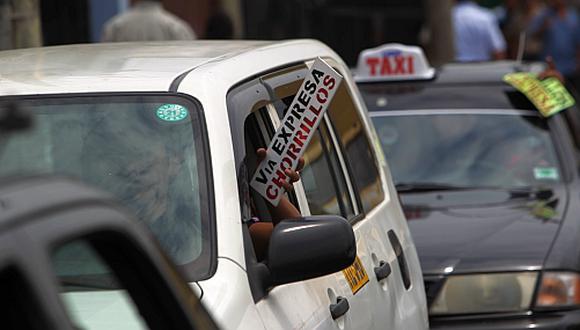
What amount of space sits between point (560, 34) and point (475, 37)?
2411 mm

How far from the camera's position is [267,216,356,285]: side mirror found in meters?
3.12

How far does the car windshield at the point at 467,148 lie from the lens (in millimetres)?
7246

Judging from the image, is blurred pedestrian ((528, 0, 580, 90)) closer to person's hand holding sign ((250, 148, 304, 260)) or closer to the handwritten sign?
the handwritten sign

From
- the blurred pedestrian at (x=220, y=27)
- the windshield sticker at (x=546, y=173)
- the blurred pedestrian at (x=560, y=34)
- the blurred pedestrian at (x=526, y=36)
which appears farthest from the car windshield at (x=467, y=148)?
the blurred pedestrian at (x=560, y=34)

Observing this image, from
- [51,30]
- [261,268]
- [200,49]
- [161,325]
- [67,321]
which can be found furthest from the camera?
[51,30]

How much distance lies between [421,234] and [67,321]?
16.1ft

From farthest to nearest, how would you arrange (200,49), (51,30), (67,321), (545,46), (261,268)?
(545,46)
(51,30)
(200,49)
(261,268)
(67,321)

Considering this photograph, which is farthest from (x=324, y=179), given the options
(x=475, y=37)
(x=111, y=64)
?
(x=475, y=37)

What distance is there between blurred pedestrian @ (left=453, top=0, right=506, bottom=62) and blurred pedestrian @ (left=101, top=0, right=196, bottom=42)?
495 centimetres

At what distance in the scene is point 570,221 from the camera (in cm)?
644

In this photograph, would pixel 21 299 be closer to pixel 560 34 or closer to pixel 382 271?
pixel 382 271

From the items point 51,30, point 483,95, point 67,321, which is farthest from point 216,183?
point 51,30

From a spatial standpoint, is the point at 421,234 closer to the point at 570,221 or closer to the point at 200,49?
the point at 570,221

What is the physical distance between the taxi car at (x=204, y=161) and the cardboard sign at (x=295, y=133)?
0.07m
